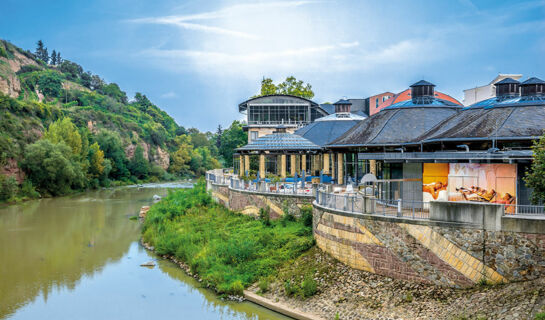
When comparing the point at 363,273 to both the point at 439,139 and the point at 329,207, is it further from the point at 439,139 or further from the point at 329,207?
the point at 439,139

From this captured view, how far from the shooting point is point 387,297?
16469 mm

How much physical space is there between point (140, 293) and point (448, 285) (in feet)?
43.8

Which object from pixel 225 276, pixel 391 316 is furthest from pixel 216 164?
pixel 391 316

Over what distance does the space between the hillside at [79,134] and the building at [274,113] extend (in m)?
21.9

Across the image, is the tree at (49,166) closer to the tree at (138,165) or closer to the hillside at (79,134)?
the hillside at (79,134)

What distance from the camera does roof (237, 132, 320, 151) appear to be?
36.8 m

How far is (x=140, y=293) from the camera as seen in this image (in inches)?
867

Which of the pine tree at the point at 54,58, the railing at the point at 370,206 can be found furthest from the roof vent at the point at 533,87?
the pine tree at the point at 54,58

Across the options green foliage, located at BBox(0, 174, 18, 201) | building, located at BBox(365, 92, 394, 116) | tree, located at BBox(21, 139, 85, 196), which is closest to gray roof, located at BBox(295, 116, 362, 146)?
building, located at BBox(365, 92, 394, 116)

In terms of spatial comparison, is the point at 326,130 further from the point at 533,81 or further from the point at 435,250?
the point at 435,250

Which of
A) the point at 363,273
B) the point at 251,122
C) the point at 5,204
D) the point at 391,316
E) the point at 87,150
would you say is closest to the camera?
the point at 391,316

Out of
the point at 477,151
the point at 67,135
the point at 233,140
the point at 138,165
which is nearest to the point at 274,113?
the point at 233,140

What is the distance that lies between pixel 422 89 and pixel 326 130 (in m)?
14.1

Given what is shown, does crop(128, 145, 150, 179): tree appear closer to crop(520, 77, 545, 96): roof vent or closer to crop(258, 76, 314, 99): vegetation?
crop(258, 76, 314, 99): vegetation
